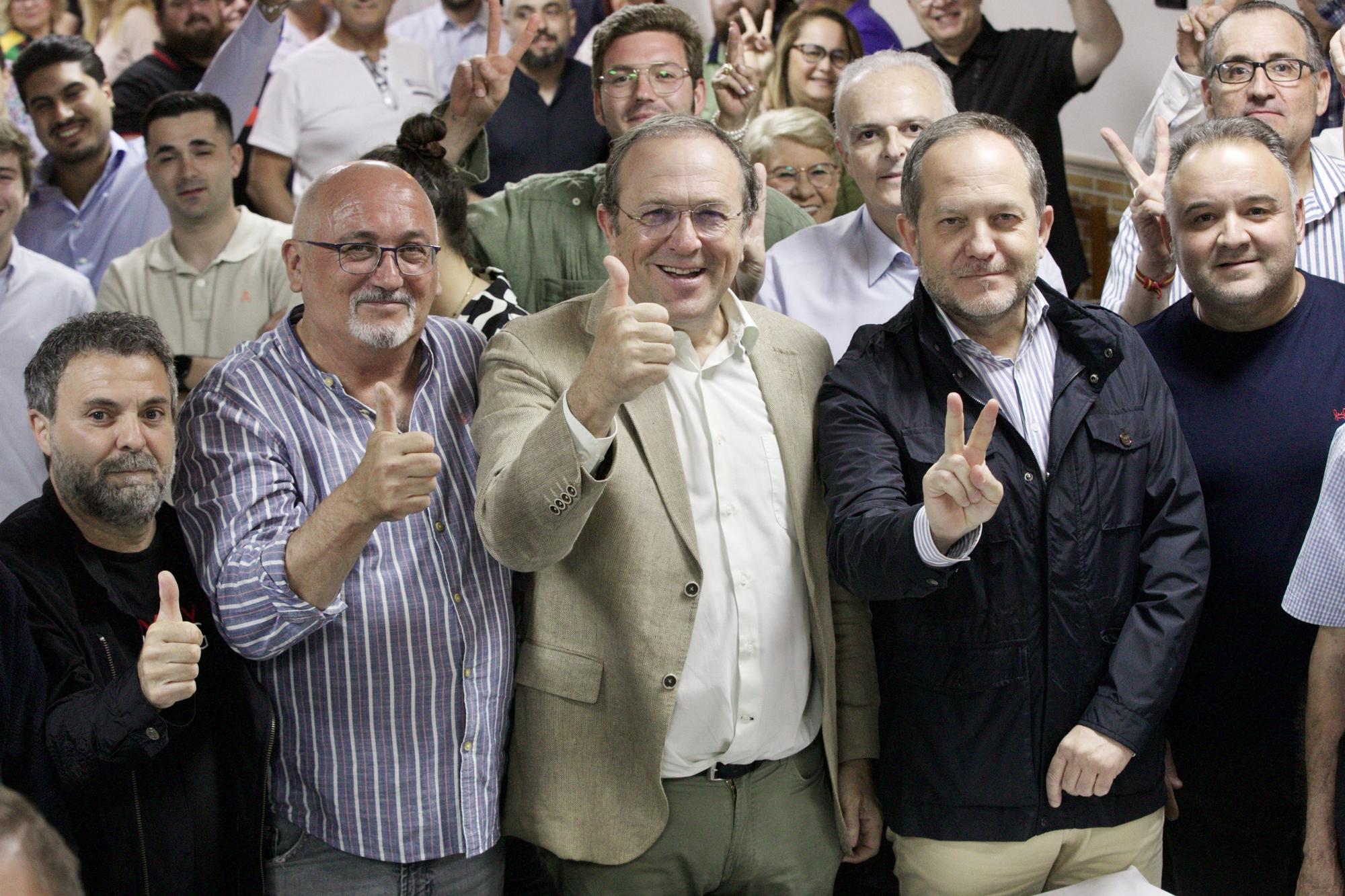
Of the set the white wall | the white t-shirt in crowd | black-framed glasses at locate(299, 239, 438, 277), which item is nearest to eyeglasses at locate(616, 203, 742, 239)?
black-framed glasses at locate(299, 239, 438, 277)

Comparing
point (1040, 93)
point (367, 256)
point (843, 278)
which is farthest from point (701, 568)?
point (1040, 93)

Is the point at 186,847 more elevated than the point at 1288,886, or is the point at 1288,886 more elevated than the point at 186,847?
the point at 186,847

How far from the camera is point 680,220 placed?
2068 mm

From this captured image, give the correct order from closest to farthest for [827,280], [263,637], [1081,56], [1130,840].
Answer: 1. [263,637]
2. [1130,840]
3. [827,280]
4. [1081,56]

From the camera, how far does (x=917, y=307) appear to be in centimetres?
214

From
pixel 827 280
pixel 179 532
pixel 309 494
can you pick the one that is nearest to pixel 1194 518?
pixel 827 280

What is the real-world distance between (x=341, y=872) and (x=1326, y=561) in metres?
1.52

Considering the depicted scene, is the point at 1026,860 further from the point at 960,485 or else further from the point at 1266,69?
the point at 1266,69

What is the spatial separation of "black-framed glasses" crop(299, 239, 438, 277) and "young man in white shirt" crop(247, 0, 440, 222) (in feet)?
6.82

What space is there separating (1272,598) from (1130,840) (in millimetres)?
455

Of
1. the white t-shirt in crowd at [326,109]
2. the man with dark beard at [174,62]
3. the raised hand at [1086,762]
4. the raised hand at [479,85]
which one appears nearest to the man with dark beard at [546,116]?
the white t-shirt in crowd at [326,109]

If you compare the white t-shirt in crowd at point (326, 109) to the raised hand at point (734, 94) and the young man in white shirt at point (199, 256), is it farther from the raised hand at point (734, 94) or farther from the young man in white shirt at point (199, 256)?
the raised hand at point (734, 94)

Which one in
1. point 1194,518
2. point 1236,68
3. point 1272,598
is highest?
point 1236,68

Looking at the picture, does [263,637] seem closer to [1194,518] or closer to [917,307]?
[917,307]
